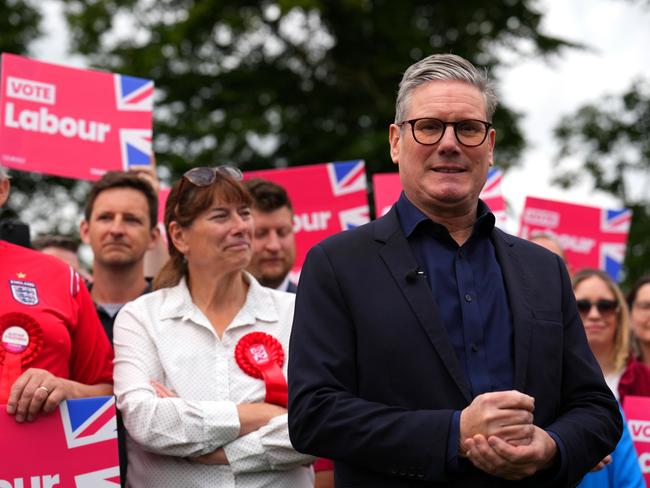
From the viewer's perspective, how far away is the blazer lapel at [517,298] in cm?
291

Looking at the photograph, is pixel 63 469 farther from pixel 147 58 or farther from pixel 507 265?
pixel 147 58

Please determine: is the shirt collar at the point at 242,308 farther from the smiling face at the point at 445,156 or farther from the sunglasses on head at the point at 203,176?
the smiling face at the point at 445,156

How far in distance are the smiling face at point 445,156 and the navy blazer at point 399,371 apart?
141 mm

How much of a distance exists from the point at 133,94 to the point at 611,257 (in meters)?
3.82

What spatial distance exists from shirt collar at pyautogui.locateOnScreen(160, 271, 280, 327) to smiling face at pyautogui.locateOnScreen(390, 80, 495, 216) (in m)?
1.42

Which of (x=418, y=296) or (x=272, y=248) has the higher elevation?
(x=272, y=248)

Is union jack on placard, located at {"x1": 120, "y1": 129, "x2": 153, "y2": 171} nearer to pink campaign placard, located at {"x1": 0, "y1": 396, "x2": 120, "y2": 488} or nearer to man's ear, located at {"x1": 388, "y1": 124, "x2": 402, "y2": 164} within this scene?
pink campaign placard, located at {"x1": 0, "y1": 396, "x2": 120, "y2": 488}

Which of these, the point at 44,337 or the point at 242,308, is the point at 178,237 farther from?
the point at 44,337

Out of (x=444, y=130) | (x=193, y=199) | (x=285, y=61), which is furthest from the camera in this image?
(x=285, y=61)

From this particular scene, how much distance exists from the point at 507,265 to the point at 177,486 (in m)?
1.66

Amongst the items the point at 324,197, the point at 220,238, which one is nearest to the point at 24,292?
the point at 220,238

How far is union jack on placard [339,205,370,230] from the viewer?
24.0 ft

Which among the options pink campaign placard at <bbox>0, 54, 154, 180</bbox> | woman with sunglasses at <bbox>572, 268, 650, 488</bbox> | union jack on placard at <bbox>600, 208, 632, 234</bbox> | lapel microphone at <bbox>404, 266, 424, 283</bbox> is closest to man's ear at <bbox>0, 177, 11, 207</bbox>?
lapel microphone at <bbox>404, 266, 424, 283</bbox>

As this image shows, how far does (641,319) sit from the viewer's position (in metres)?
6.21
